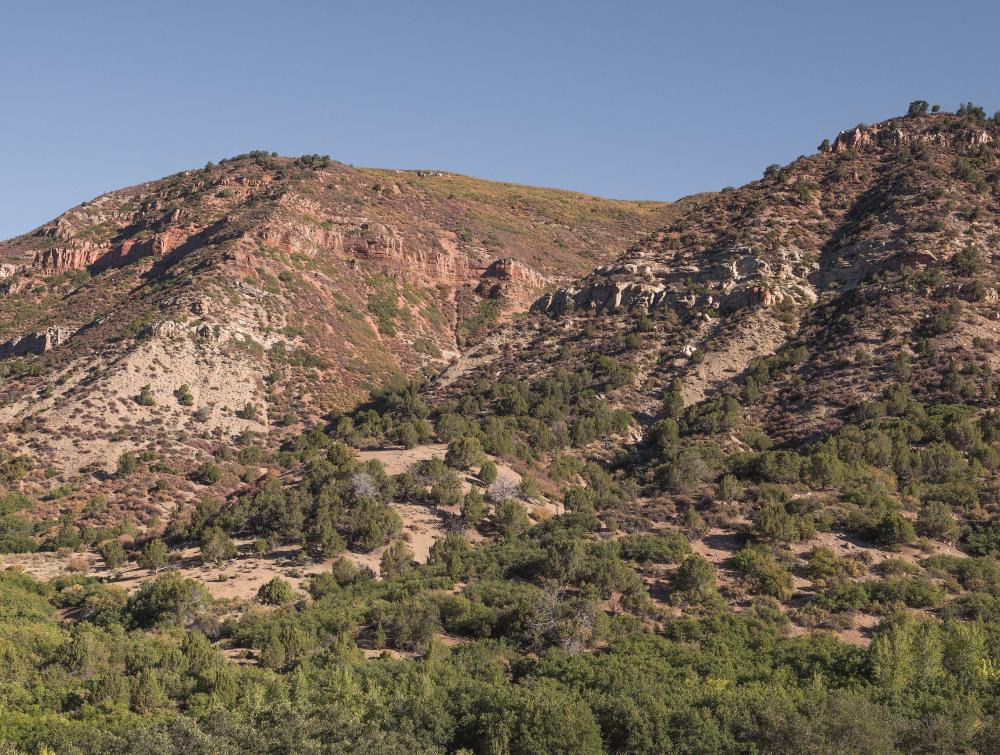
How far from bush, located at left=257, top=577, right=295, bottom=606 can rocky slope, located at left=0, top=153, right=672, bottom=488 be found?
21.4 metres

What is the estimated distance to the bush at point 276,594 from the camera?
Result: 3050 centimetres

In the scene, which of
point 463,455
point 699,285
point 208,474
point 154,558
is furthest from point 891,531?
point 208,474

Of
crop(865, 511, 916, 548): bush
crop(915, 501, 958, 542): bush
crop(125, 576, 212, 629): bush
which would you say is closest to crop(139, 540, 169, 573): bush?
crop(125, 576, 212, 629): bush

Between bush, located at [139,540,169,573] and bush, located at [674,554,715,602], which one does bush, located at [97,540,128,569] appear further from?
bush, located at [674,554,715,602]

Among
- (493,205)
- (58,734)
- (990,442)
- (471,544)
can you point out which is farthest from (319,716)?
(493,205)

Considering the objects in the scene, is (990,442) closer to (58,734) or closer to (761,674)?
(761,674)

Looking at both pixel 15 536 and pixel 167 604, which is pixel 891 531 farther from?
pixel 15 536

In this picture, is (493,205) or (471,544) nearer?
(471,544)

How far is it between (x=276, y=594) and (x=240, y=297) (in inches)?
1633

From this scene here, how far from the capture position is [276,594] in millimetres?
30578

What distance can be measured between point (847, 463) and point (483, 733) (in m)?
27.5

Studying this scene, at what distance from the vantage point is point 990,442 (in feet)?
134

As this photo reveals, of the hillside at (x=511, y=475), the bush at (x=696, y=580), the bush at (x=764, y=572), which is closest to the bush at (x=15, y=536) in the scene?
the hillside at (x=511, y=475)

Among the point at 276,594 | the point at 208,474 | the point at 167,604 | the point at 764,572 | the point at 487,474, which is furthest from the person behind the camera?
the point at 208,474
